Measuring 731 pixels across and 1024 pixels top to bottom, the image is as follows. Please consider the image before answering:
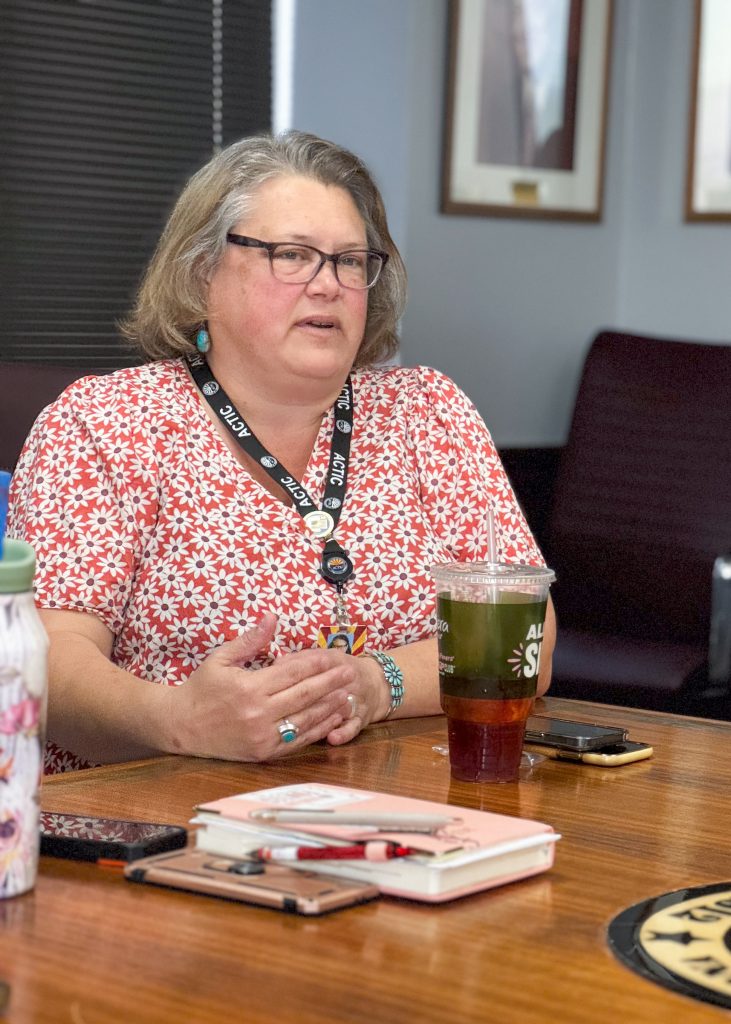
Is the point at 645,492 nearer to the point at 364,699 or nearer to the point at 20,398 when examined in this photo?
the point at 20,398

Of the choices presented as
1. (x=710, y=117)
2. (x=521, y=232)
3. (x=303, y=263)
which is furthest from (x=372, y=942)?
(x=710, y=117)

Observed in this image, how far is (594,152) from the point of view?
388 cm

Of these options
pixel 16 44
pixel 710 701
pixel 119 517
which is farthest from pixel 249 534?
pixel 16 44

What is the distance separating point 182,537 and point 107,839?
0.80 m

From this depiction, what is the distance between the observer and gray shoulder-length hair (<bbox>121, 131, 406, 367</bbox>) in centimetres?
202

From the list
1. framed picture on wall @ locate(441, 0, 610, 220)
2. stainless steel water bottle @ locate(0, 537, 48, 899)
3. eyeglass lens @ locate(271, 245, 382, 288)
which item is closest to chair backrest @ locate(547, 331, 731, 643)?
framed picture on wall @ locate(441, 0, 610, 220)

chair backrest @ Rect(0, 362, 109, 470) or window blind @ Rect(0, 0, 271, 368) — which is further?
window blind @ Rect(0, 0, 271, 368)

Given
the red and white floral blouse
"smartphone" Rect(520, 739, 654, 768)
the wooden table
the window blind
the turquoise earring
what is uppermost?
the window blind

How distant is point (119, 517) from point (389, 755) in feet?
1.72

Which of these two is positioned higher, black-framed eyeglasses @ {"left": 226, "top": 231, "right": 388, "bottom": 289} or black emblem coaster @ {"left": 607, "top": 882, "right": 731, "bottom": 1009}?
black-framed eyeglasses @ {"left": 226, "top": 231, "right": 388, "bottom": 289}

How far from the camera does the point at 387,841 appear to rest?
39.9 inches

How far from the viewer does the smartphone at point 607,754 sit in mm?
1437

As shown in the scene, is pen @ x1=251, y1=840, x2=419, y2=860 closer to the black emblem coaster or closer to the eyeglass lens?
the black emblem coaster

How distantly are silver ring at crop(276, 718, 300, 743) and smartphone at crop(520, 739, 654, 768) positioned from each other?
8.7 inches
